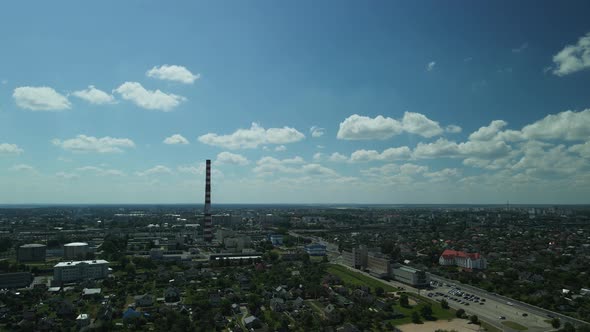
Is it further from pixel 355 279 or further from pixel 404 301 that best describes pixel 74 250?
pixel 404 301

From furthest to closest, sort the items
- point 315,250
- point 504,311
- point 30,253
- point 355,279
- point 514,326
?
point 315,250 < point 30,253 < point 355,279 < point 504,311 < point 514,326

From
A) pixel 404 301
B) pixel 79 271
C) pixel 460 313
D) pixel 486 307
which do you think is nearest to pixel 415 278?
pixel 404 301

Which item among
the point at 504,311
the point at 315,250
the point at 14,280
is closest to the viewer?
the point at 504,311

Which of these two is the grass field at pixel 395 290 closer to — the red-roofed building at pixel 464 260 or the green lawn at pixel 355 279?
the green lawn at pixel 355 279

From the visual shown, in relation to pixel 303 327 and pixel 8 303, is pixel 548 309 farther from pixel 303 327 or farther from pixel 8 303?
pixel 8 303

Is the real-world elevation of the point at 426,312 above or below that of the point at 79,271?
below

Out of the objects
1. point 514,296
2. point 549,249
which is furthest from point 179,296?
point 549,249

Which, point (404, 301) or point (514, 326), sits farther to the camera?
point (404, 301)

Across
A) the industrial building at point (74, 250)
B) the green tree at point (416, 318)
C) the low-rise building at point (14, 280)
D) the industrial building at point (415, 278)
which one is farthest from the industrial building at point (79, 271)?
the green tree at point (416, 318)

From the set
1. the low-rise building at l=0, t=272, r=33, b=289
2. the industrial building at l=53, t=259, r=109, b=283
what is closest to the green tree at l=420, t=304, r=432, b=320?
the industrial building at l=53, t=259, r=109, b=283
